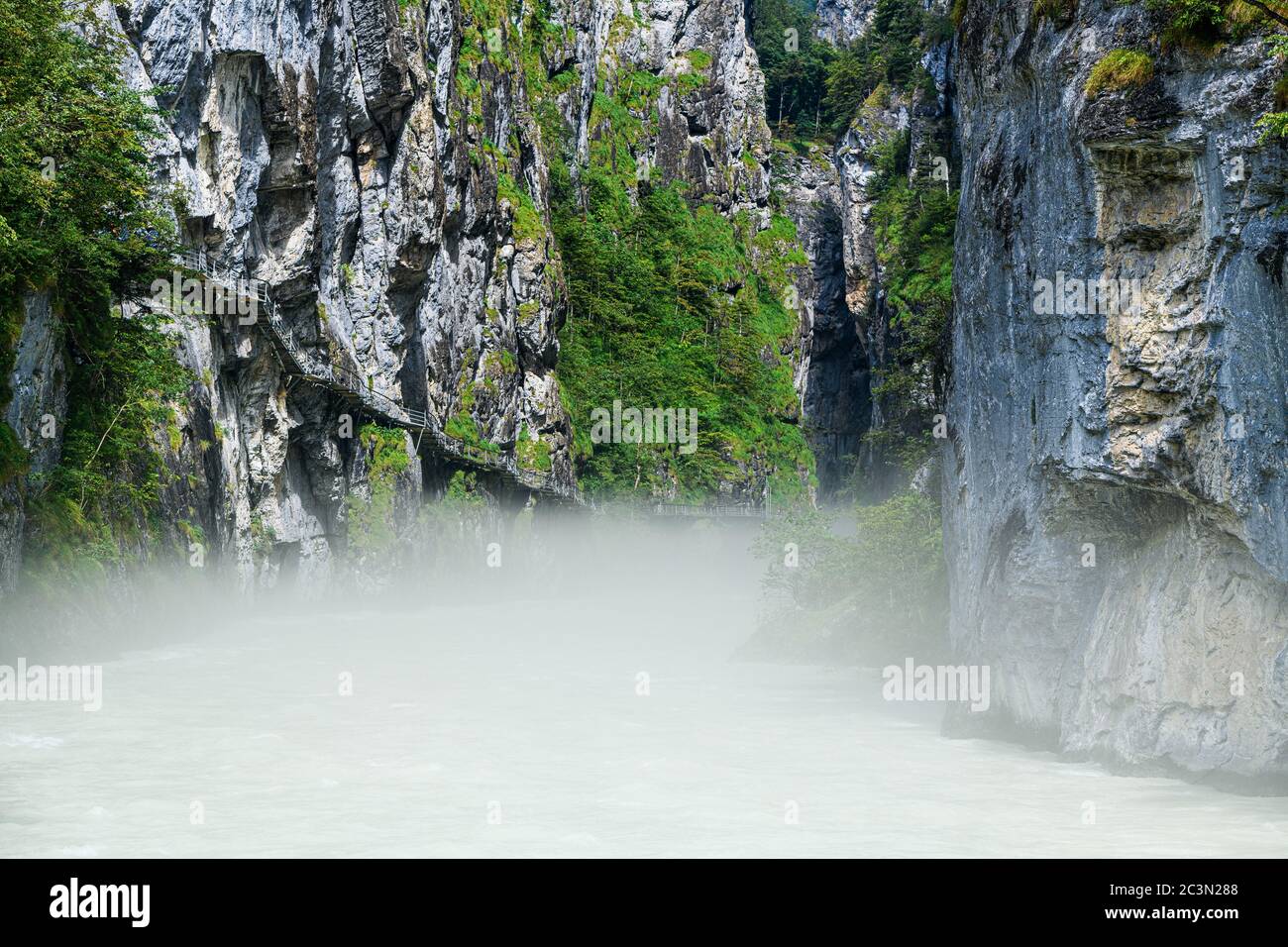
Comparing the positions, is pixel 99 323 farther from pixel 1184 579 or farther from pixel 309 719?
pixel 1184 579

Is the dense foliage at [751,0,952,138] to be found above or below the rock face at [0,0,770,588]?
above

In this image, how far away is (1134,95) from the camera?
14.6 m

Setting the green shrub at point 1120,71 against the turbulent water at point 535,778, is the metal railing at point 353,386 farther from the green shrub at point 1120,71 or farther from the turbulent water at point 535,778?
the green shrub at point 1120,71

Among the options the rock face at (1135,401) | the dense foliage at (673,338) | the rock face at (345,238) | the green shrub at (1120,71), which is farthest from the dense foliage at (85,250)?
the dense foliage at (673,338)

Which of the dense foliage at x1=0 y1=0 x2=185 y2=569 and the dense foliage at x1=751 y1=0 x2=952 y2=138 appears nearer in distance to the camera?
the dense foliage at x1=0 y1=0 x2=185 y2=569

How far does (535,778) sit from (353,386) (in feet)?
98.0

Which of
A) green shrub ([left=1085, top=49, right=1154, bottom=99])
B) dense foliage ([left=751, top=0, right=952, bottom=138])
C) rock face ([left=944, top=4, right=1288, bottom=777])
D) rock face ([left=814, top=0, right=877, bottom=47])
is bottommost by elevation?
rock face ([left=944, top=4, right=1288, bottom=777])

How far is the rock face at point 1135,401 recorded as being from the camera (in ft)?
45.1

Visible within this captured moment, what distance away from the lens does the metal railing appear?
111 ft

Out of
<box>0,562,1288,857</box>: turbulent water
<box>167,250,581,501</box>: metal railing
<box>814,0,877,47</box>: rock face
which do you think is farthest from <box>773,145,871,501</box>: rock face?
<box>0,562,1288,857</box>: turbulent water

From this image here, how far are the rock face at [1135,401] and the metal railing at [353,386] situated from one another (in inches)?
873

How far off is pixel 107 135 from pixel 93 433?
21.5ft

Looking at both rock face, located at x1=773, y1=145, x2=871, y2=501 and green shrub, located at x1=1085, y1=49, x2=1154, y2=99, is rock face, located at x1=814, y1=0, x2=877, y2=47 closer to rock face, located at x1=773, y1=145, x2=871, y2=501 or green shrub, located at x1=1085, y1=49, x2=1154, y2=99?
rock face, located at x1=773, y1=145, x2=871, y2=501

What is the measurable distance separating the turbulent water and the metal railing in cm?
1172
